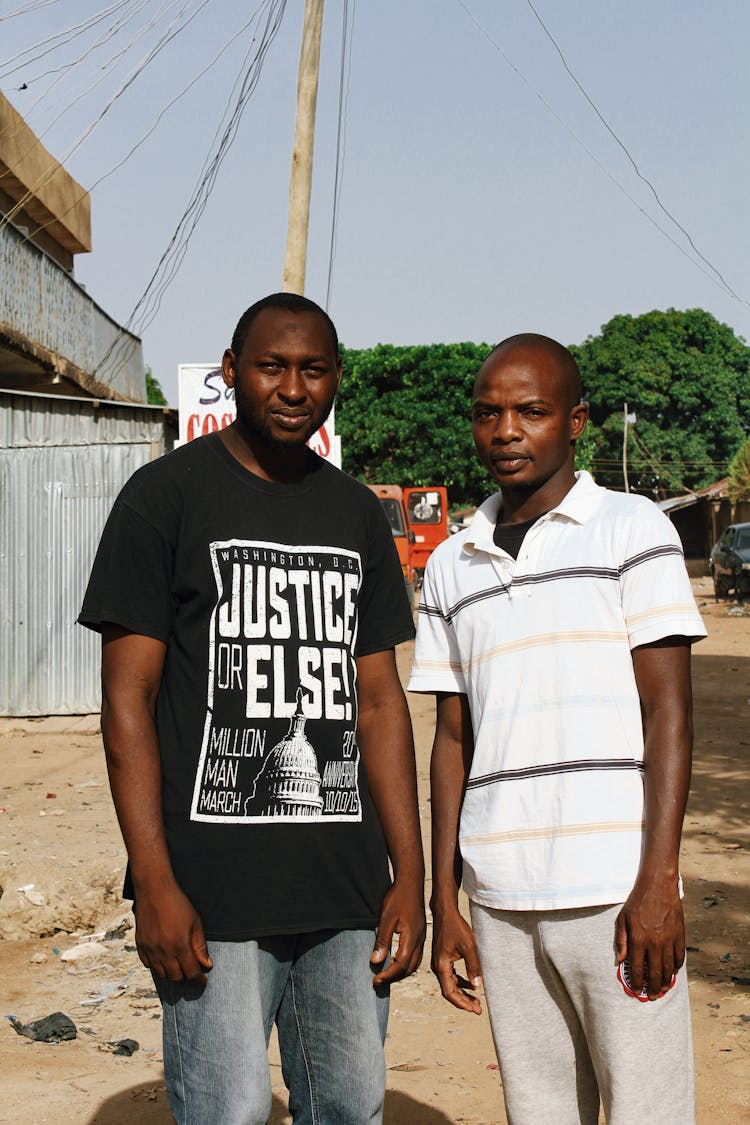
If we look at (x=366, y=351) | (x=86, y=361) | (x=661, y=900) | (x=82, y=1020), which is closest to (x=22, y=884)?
(x=82, y=1020)

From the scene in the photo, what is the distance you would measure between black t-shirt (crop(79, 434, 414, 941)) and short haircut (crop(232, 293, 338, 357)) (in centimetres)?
24

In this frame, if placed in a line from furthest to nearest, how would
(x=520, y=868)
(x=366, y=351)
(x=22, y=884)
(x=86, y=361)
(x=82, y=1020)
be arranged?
(x=366, y=351) → (x=86, y=361) → (x=22, y=884) → (x=82, y=1020) → (x=520, y=868)

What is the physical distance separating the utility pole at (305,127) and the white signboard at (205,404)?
40.7 inches

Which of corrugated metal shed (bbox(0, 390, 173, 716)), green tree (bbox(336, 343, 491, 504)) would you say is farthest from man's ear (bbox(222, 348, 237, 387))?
green tree (bbox(336, 343, 491, 504))

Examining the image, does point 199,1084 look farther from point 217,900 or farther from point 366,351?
point 366,351

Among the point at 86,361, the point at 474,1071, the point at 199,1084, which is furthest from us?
the point at 86,361

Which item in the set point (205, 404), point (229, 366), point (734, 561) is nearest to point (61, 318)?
point (205, 404)

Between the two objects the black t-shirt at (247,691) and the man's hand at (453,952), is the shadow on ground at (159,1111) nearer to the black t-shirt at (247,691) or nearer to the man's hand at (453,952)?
the man's hand at (453,952)

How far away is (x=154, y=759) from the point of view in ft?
7.13

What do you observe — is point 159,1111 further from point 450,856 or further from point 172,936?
point 172,936

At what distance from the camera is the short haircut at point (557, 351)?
2.51 meters

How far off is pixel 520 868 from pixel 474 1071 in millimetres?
2099

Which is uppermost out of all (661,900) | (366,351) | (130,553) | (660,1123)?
(366,351)

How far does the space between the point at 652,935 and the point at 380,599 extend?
823 mm
